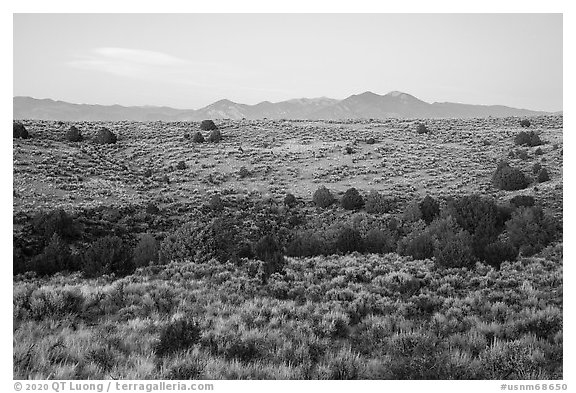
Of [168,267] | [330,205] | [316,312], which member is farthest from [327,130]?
[316,312]

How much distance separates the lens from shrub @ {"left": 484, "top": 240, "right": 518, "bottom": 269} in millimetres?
11719

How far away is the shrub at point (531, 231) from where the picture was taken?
13.9 metres

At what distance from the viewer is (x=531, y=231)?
14.9m

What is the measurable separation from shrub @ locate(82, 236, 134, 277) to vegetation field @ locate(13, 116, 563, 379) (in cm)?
6

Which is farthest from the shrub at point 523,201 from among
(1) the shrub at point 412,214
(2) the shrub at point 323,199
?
(2) the shrub at point 323,199

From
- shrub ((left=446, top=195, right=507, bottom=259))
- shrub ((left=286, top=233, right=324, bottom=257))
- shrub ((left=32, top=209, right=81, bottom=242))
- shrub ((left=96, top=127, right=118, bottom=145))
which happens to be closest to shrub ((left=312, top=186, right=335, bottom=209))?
shrub ((left=446, top=195, right=507, bottom=259))

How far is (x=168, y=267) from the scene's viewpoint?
12.2 metres

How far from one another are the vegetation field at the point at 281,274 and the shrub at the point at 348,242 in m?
0.06

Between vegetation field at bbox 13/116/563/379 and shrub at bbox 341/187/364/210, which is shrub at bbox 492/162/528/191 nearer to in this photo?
vegetation field at bbox 13/116/563/379

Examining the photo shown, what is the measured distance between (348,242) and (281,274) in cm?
546
